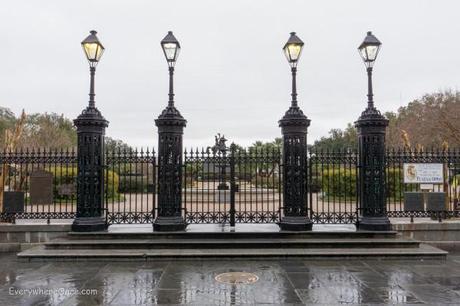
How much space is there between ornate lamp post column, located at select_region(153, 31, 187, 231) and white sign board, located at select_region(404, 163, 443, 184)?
268 inches

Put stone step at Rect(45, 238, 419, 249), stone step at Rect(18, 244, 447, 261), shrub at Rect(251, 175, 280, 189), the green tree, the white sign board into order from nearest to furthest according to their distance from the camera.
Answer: stone step at Rect(18, 244, 447, 261) < stone step at Rect(45, 238, 419, 249) < the white sign board < shrub at Rect(251, 175, 280, 189) < the green tree

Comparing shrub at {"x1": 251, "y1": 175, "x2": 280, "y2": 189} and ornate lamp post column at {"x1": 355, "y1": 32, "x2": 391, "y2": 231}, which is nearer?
ornate lamp post column at {"x1": 355, "y1": 32, "x2": 391, "y2": 231}

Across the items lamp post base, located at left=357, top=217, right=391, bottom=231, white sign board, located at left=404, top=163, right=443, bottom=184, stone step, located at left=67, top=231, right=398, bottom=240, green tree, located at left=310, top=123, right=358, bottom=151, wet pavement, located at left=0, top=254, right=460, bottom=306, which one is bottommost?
wet pavement, located at left=0, top=254, right=460, bottom=306

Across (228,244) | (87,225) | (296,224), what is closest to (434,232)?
(296,224)

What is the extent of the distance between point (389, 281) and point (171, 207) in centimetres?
586

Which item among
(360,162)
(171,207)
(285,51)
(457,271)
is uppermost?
(285,51)

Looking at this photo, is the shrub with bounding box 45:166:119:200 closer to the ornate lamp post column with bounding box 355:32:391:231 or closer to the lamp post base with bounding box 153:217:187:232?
the lamp post base with bounding box 153:217:187:232

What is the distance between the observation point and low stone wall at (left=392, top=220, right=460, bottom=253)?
10.8 meters

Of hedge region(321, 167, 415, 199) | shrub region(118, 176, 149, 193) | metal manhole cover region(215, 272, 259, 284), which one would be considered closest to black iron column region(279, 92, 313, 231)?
hedge region(321, 167, 415, 199)

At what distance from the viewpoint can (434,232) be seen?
1083 centimetres

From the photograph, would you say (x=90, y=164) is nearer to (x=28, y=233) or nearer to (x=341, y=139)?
(x=28, y=233)

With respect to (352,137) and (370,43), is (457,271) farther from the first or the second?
(352,137)

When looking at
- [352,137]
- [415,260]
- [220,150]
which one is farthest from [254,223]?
[352,137]

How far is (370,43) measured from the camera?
1062 centimetres
